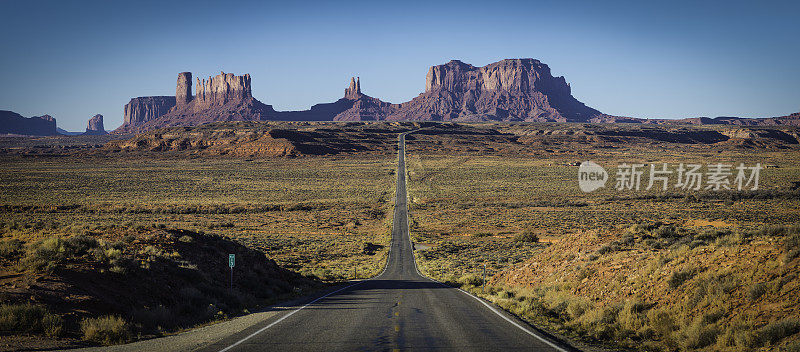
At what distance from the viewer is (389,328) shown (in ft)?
35.1

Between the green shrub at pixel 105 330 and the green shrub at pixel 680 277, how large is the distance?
1287 cm

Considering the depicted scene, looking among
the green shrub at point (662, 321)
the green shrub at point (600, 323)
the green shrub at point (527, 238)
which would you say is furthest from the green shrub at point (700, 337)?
the green shrub at point (527, 238)

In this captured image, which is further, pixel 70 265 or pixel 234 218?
pixel 234 218

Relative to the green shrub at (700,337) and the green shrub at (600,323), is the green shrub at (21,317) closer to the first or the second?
the green shrub at (600,323)

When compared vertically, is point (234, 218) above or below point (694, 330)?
below

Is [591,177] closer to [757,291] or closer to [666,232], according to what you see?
[666,232]

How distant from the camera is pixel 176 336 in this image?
33.2ft

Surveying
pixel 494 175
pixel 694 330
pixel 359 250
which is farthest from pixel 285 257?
pixel 494 175

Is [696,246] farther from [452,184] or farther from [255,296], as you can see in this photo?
[452,184]

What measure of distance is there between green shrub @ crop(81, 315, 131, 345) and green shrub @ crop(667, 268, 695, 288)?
1287cm

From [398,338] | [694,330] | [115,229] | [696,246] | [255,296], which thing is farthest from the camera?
[115,229]

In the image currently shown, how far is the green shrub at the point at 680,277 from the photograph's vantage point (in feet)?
36.3

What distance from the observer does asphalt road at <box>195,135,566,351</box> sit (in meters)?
8.99

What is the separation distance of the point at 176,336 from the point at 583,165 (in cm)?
12084
